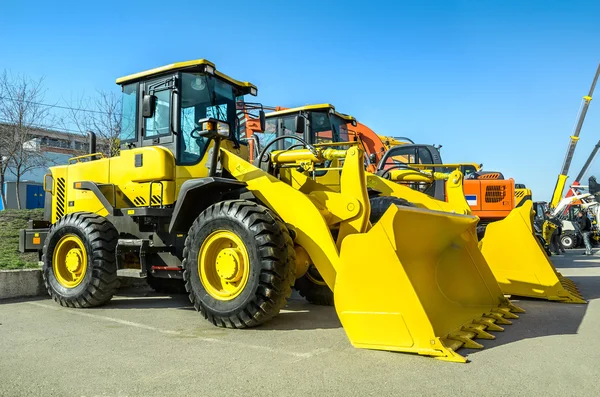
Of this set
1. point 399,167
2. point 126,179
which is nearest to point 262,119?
point 126,179

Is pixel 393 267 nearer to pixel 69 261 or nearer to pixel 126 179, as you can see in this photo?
pixel 126 179

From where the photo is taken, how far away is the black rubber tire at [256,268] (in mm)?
4789

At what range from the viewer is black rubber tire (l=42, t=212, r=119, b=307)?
6.32 m

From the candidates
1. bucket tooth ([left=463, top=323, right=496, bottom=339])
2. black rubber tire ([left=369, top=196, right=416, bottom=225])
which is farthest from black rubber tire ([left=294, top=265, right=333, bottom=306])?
bucket tooth ([left=463, top=323, right=496, bottom=339])

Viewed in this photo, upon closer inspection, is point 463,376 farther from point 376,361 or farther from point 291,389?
point 291,389

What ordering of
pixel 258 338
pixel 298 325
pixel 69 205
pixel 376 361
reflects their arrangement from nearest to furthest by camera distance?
pixel 376 361 < pixel 258 338 < pixel 298 325 < pixel 69 205

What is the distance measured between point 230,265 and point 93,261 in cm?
232

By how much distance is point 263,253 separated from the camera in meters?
4.79

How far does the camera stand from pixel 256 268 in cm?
482

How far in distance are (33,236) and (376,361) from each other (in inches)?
250

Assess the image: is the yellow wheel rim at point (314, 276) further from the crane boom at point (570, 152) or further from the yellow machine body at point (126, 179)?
the crane boom at point (570, 152)

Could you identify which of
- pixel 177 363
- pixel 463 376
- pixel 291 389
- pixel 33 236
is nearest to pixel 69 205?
pixel 33 236

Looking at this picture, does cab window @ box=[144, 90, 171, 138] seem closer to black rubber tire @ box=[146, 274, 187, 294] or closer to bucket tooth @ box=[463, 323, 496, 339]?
black rubber tire @ box=[146, 274, 187, 294]

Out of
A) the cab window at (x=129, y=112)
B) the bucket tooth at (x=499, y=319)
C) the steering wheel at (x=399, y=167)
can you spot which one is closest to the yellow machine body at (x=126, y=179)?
the cab window at (x=129, y=112)
